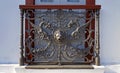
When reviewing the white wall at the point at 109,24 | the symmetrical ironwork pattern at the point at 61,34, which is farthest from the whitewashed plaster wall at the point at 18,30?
the symmetrical ironwork pattern at the point at 61,34

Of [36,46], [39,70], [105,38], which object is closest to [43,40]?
[36,46]

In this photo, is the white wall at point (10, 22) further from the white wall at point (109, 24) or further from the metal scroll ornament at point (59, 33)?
the white wall at point (109, 24)

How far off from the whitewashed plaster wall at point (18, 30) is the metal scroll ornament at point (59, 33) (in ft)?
0.65

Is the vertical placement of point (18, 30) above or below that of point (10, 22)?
below

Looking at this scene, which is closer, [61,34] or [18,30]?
[61,34]

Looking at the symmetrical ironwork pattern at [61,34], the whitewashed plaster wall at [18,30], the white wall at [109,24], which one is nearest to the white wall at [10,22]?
the whitewashed plaster wall at [18,30]

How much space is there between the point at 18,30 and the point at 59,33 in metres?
0.65

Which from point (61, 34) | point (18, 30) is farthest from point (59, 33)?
point (18, 30)

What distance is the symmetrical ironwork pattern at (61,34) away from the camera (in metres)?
4.48

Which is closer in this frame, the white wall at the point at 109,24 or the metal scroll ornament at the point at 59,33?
the metal scroll ornament at the point at 59,33

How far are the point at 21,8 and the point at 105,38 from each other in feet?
4.45

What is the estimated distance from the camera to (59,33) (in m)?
4.43

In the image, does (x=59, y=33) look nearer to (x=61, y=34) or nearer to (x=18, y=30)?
(x=61, y=34)

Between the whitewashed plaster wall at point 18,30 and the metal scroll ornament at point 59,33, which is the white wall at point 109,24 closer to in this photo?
Result: the whitewashed plaster wall at point 18,30
